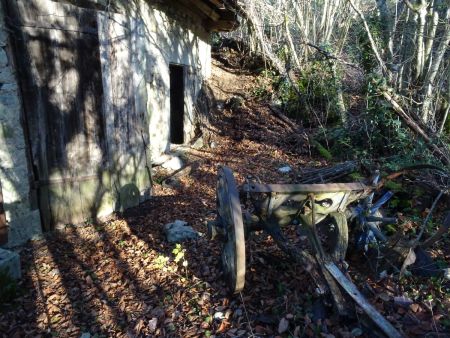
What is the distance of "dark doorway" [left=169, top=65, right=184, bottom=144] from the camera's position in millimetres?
8359

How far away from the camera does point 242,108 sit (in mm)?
9984

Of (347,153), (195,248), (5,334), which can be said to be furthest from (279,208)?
(347,153)

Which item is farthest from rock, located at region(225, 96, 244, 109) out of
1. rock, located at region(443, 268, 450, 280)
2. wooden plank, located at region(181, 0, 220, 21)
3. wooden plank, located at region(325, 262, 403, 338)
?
wooden plank, located at region(325, 262, 403, 338)

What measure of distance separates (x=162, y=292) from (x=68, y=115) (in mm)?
2462

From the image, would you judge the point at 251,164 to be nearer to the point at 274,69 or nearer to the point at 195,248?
the point at 195,248

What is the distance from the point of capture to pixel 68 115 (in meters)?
4.00

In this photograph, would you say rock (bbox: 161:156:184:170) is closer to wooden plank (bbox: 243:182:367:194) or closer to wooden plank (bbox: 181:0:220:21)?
wooden plank (bbox: 181:0:220:21)

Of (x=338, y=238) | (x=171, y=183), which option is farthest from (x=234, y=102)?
(x=338, y=238)

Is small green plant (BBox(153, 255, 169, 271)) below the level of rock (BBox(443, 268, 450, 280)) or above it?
below

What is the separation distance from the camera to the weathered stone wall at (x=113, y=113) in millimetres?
3521

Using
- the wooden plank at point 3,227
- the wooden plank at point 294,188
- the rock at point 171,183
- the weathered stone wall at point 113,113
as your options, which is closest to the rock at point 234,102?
the weathered stone wall at point 113,113

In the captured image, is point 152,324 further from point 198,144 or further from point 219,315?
point 198,144

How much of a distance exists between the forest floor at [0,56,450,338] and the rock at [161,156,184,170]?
6.24 feet

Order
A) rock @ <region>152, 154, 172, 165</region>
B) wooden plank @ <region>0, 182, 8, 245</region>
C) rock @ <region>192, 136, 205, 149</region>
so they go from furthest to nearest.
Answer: rock @ <region>192, 136, 205, 149</region> < rock @ <region>152, 154, 172, 165</region> < wooden plank @ <region>0, 182, 8, 245</region>
